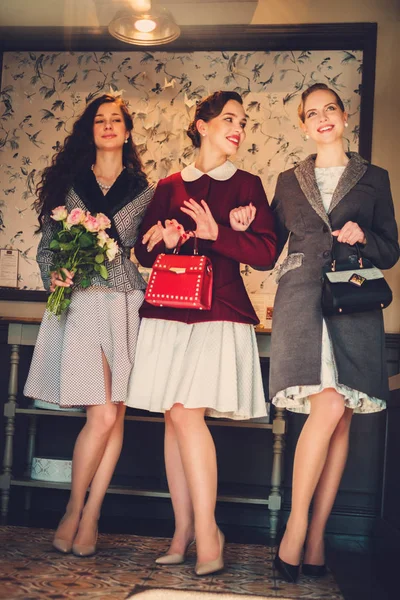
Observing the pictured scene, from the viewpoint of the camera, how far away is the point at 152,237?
2854 mm

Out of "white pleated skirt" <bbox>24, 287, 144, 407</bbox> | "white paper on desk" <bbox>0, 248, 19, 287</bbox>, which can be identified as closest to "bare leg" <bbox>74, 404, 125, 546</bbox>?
"white pleated skirt" <bbox>24, 287, 144, 407</bbox>

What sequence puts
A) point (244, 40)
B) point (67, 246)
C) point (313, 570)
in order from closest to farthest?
1. point (313, 570)
2. point (67, 246)
3. point (244, 40)

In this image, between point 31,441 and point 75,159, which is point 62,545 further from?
point 75,159

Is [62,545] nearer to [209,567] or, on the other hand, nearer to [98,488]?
[98,488]

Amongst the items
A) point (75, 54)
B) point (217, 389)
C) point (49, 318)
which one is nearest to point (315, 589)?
point (217, 389)

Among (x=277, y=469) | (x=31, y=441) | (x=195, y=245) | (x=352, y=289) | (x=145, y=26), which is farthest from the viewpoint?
(x=31, y=441)

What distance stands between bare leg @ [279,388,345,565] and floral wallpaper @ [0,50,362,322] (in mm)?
1494

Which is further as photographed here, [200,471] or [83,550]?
[83,550]

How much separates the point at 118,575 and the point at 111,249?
3.87ft

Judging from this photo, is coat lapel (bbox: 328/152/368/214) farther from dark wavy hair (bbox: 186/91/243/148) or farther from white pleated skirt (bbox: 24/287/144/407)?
white pleated skirt (bbox: 24/287/144/407)

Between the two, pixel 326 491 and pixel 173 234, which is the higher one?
pixel 173 234

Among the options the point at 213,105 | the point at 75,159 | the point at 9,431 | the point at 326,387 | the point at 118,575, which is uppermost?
the point at 213,105

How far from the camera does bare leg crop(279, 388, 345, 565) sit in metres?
2.56

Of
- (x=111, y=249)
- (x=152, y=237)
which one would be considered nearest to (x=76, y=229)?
(x=111, y=249)
